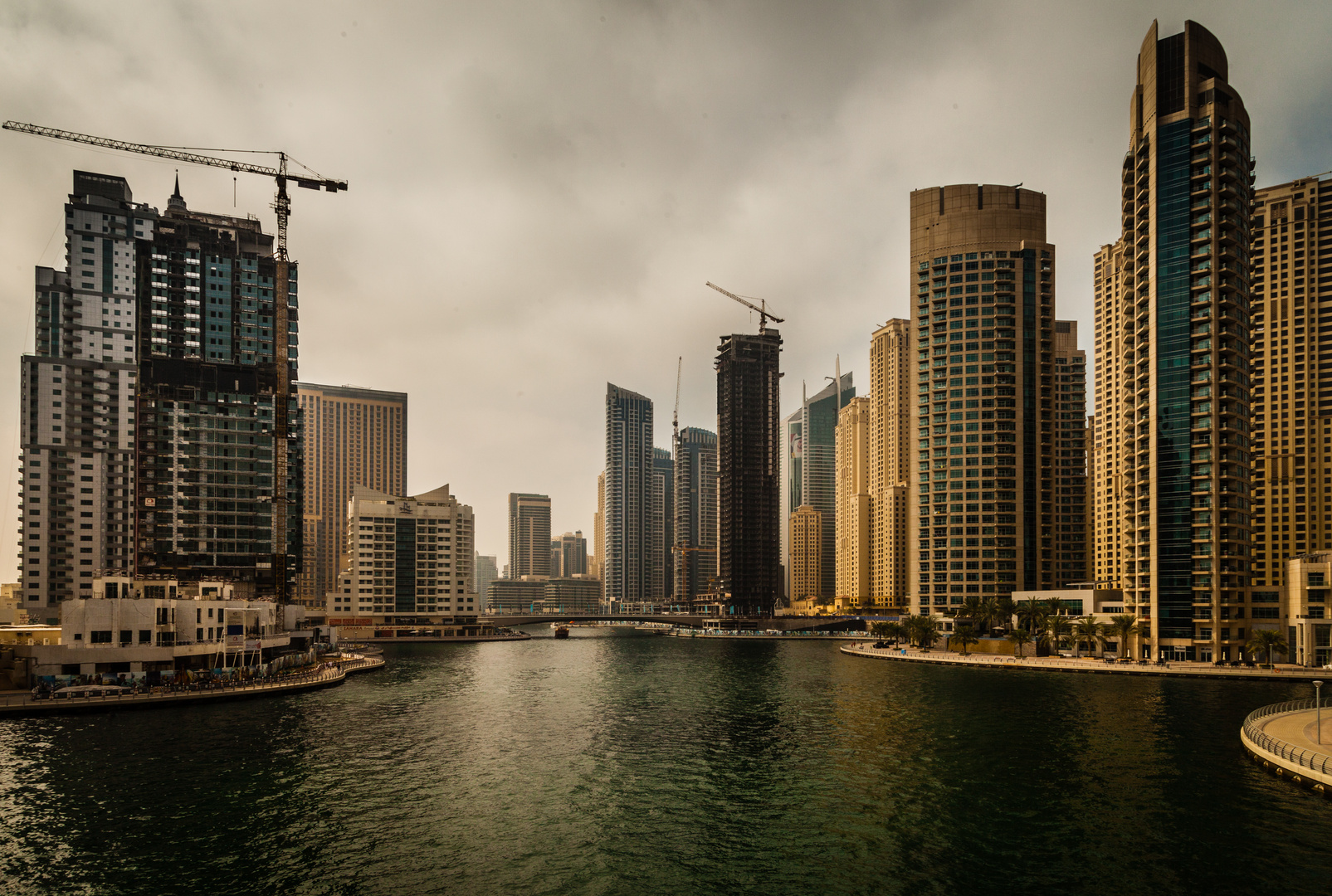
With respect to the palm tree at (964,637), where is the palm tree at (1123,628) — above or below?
above

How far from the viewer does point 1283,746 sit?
2544 inches

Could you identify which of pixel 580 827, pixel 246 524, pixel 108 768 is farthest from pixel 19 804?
pixel 246 524

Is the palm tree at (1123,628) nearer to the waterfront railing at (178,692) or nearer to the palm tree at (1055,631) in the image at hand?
the palm tree at (1055,631)

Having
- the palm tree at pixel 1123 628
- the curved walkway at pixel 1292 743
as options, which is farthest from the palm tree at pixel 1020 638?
the curved walkway at pixel 1292 743

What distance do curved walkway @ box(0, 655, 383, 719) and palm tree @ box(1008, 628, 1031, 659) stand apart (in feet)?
432

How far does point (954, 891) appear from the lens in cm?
4178

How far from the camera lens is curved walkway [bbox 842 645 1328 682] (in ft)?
405

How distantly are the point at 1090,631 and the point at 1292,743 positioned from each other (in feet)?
296

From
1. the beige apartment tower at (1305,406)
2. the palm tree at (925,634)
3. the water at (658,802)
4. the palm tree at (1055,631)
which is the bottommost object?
the palm tree at (925,634)

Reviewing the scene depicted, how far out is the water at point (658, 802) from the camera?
44.3 metres

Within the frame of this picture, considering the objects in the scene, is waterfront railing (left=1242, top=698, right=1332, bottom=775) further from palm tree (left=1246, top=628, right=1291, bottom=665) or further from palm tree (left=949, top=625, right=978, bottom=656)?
palm tree (left=949, top=625, right=978, bottom=656)

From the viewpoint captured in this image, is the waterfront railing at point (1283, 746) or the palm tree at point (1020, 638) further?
the palm tree at point (1020, 638)

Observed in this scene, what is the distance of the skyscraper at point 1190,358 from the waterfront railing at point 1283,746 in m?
63.9

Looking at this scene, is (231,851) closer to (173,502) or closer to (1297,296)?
(173,502)
